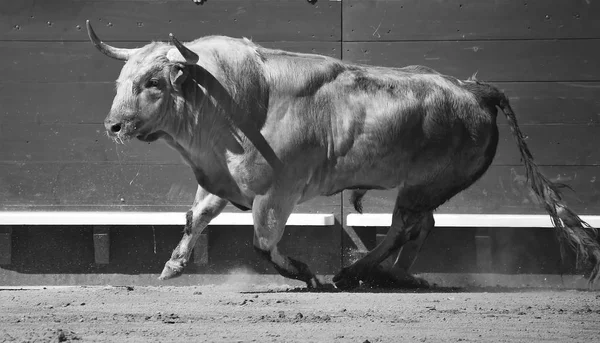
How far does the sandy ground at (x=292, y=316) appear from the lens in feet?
18.3

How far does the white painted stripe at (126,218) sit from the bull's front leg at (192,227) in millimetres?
698

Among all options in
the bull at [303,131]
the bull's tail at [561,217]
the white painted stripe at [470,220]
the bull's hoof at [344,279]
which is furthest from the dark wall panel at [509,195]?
the bull's hoof at [344,279]

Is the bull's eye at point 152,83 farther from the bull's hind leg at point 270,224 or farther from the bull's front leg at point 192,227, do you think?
the bull's hind leg at point 270,224

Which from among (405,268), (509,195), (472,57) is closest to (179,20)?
(472,57)

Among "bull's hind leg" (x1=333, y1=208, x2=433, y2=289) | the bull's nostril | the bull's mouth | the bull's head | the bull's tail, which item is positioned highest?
the bull's head

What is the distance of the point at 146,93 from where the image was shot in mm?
7441

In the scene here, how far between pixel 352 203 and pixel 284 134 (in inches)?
39.4

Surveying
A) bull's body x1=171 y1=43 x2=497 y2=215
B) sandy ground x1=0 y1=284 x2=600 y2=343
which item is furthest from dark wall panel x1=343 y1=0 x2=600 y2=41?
sandy ground x1=0 y1=284 x2=600 y2=343

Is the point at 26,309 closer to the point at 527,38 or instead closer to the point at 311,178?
the point at 311,178

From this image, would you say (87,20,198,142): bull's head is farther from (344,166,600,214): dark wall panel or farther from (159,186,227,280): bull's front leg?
(344,166,600,214): dark wall panel

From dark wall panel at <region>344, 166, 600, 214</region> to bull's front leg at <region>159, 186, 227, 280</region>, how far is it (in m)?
1.31

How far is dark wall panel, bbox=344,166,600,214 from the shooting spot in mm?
8688

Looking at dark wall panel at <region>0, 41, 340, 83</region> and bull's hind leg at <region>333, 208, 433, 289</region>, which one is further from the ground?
dark wall panel at <region>0, 41, 340, 83</region>

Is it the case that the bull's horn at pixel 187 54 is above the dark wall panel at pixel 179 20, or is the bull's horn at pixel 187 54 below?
above
